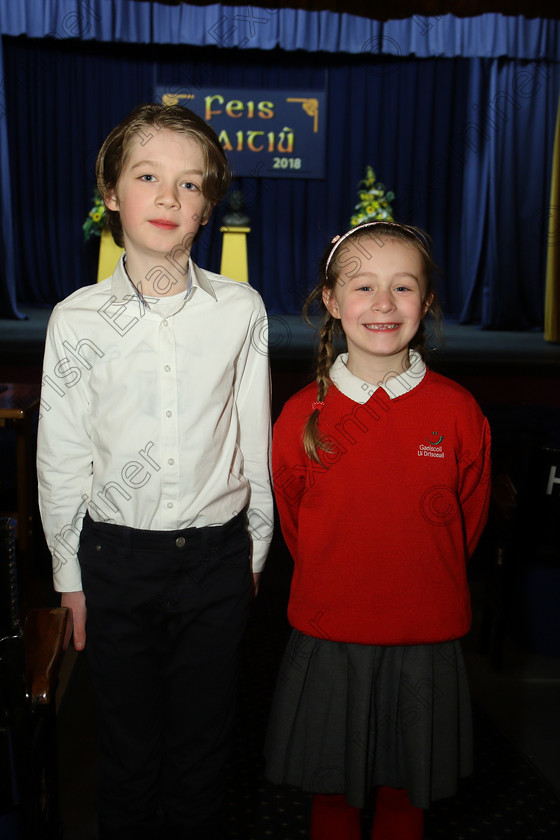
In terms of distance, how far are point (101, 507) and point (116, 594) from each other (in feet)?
0.39

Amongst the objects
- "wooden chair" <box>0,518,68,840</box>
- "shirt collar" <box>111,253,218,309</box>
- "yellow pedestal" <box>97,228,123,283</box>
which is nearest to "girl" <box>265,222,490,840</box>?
"shirt collar" <box>111,253,218,309</box>

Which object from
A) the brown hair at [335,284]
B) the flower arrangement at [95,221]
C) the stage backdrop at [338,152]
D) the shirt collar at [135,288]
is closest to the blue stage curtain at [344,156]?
the stage backdrop at [338,152]

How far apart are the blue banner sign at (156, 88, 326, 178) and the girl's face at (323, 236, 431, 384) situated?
566cm

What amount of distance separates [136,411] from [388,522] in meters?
0.39

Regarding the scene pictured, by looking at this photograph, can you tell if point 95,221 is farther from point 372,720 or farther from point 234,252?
point 372,720

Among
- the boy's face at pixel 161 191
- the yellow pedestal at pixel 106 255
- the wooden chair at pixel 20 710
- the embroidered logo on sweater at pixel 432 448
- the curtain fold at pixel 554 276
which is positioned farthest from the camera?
Result: the yellow pedestal at pixel 106 255

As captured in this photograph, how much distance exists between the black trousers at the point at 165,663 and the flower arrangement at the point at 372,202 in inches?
225

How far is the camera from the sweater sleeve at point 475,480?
1203 millimetres

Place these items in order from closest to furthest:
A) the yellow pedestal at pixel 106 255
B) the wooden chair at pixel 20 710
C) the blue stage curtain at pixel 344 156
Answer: the wooden chair at pixel 20 710 < the yellow pedestal at pixel 106 255 < the blue stage curtain at pixel 344 156

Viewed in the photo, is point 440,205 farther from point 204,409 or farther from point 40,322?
point 204,409

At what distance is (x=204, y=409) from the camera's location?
1.11 m

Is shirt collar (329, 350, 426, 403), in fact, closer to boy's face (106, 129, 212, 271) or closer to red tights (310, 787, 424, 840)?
boy's face (106, 129, 212, 271)

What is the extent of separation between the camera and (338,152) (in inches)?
276

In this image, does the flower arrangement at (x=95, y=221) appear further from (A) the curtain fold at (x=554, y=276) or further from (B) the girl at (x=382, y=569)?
(B) the girl at (x=382, y=569)
